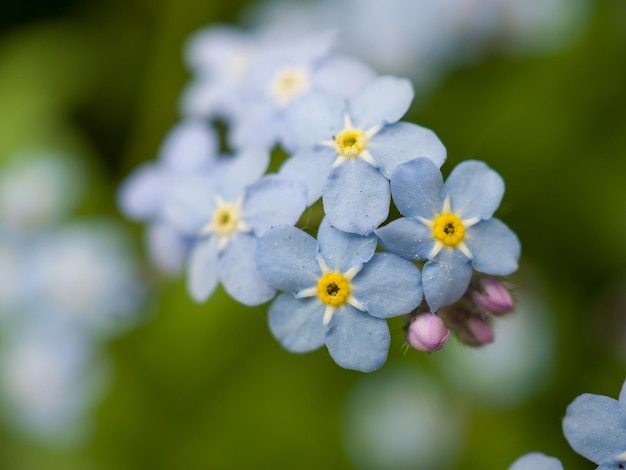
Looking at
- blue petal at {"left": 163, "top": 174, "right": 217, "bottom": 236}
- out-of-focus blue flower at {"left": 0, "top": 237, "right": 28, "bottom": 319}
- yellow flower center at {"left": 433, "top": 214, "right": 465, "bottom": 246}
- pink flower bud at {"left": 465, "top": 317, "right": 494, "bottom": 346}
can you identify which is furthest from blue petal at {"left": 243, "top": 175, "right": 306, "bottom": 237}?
out-of-focus blue flower at {"left": 0, "top": 237, "right": 28, "bottom": 319}

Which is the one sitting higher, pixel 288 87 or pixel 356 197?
pixel 288 87

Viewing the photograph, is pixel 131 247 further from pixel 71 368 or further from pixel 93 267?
pixel 71 368

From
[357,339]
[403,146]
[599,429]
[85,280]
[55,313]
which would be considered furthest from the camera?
[85,280]

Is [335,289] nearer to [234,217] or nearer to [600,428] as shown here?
[234,217]

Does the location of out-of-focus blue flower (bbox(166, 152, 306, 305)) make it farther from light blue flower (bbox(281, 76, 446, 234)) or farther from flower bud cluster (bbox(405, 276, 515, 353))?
flower bud cluster (bbox(405, 276, 515, 353))

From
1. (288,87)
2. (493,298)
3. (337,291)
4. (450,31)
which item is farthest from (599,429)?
(450,31)

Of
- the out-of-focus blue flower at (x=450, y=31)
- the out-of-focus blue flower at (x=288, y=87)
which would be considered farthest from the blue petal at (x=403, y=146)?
the out-of-focus blue flower at (x=450, y=31)
